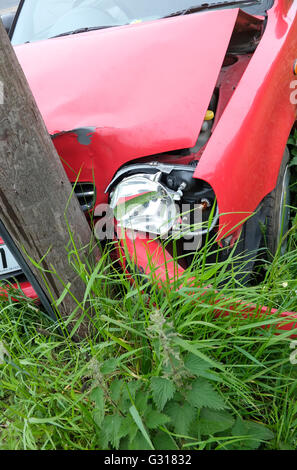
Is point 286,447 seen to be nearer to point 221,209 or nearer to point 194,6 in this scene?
point 221,209

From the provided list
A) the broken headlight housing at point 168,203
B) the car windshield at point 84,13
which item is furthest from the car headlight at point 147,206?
the car windshield at point 84,13

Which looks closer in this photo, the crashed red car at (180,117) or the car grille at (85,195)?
the crashed red car at (180,117)

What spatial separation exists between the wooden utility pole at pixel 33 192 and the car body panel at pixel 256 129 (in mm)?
516

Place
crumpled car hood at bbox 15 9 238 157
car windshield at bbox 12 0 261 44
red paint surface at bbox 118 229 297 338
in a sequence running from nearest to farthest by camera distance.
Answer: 1. red paint surface at bbox 118 229 297 338
2. crumpled car hood at bbox 15 9 238 157
3. car windshield at bbox 12 0 261 44

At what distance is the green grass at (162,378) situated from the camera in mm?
1213

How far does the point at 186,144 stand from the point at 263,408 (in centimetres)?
100

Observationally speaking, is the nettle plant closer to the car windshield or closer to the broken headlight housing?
the broken headlight housing

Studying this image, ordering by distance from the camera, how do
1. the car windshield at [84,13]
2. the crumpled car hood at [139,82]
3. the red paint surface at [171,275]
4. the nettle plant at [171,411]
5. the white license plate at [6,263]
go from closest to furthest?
the nettle plant at [171,411]
the red paint surface at [171,275]
the crumpled car hood at [139,82]
the white license plate at [6,263]
the car windshield at [84,13]

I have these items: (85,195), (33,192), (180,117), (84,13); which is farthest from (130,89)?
(84,13)

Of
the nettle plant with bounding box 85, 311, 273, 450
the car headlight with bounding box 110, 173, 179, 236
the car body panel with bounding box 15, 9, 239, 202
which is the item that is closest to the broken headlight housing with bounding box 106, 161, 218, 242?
the car headlight with bounding box 110, 173, 179, 236

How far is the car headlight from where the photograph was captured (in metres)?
1.49

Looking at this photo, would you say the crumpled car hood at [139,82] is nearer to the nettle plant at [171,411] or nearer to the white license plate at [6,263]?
the white license plate at [6,263]

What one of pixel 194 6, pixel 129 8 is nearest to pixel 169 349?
pixel 194 6

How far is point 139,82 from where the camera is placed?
1.77 m
